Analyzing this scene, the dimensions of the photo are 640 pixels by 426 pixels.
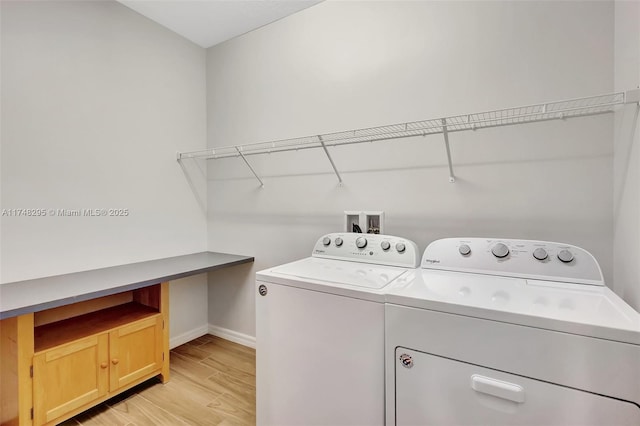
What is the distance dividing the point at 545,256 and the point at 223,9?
8.55 ft

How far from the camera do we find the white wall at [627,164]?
3.73ft

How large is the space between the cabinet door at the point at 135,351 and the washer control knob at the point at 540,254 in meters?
2.19

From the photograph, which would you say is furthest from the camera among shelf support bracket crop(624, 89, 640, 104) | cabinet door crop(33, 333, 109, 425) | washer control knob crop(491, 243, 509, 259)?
cabinet door crop(33, 333, 109, 425)

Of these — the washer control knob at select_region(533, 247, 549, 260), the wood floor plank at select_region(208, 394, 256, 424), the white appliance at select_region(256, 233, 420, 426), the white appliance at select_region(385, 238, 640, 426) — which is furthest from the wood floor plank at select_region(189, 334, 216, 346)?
the washer control knob at select_region(533, 247, 549, 260)

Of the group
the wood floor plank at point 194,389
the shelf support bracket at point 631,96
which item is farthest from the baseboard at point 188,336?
the shelf support bracket at point 631,96

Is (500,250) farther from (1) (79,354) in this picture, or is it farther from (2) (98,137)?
(2) (98,137)

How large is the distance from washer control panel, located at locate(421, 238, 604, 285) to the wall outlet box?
17.0 inches

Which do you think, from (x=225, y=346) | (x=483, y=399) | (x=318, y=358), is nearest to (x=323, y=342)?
(x=318, y=358)

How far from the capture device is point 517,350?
35.7 inches

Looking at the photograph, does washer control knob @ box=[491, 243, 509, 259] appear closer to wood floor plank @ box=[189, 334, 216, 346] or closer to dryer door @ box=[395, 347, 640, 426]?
dryer door @ box=[395, 347, 640, 426]

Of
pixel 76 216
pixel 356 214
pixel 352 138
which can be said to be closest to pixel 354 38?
pixel 352 138

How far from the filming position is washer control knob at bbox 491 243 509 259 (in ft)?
4.47

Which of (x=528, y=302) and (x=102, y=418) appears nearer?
(x=528, y=302)

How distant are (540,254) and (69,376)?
7.85ft
